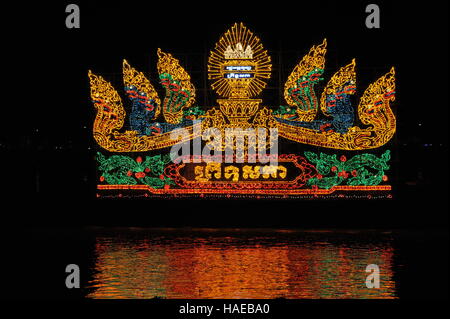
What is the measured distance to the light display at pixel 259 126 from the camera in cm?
1473

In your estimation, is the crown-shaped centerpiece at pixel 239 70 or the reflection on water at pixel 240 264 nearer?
the reflection on water at pixel 240 264

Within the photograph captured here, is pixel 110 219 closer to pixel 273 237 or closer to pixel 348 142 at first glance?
pixel 273 237

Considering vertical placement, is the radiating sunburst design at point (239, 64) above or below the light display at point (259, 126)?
above

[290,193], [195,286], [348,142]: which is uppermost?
[348,142]

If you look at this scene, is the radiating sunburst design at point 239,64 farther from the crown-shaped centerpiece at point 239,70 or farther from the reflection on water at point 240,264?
the reflection on water at point 240,264

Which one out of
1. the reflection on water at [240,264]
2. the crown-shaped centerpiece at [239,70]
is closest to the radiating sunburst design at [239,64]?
the crown-shaped centerpiece at [239,70]

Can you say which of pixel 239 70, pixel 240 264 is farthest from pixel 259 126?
pixel 240 264

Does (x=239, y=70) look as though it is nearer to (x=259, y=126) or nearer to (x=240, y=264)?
(x=259, y=126)

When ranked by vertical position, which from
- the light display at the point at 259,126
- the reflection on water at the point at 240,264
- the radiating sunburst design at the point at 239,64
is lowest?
the reflection on water at the point at 240,264

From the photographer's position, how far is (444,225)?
1415 cm

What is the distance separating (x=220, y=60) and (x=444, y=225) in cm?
580
